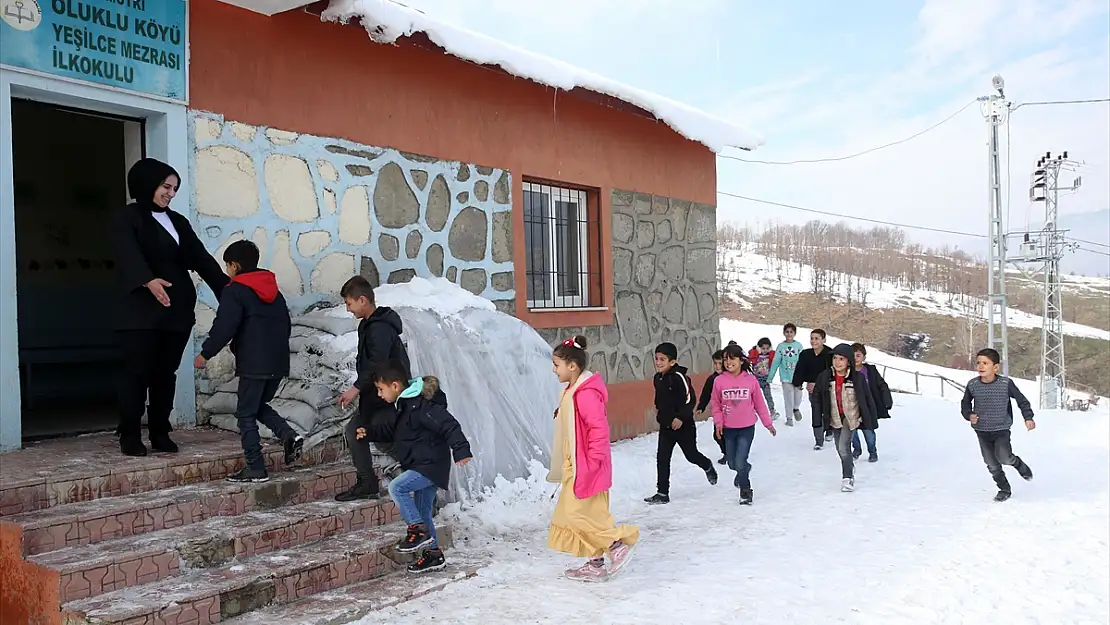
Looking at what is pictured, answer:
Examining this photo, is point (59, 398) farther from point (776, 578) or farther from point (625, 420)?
point (776, 578)

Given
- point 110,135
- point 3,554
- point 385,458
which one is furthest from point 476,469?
point 110,135

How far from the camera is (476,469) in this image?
599cm

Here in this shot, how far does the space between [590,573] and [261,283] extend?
102 inches

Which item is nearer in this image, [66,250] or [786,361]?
[66,250]

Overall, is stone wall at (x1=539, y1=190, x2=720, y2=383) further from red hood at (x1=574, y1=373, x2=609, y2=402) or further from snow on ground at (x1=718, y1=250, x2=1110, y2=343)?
snow on ground at (x1=718, y1=250, x2=1110, y2=343)

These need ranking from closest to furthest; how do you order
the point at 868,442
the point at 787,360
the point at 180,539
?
the point at 180,539 < the point at 868,442 < the point at 787,360

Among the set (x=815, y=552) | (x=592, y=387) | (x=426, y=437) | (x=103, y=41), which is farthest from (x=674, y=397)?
(x=103, y=41)

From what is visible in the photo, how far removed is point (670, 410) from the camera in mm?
6875

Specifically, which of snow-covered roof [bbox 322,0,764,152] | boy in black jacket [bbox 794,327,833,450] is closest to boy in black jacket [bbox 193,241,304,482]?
snow-covered roof [bbox 322,0,764,152]

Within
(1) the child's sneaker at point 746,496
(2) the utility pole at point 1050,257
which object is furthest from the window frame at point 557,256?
(2) the utility pole at point 1050,257

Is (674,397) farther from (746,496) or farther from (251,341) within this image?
(251,341)

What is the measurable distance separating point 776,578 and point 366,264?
164 inches

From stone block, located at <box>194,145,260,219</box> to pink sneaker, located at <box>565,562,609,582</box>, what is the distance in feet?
11.6

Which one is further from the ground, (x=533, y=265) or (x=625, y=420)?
→ (x=533, y=265)
